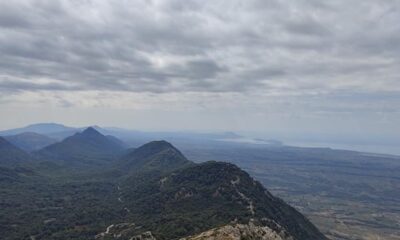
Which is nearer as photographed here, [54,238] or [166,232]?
[166,232]

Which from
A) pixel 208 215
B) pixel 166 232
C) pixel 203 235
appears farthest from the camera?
pixel 208 215

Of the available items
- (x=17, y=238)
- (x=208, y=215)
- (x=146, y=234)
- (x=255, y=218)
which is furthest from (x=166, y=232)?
(x=17, y=238)

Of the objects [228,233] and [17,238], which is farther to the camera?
[17,238]

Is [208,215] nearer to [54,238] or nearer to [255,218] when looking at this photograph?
[255,218]

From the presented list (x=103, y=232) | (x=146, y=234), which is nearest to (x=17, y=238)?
(x=103, y=232)

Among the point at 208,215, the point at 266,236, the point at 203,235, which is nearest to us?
the point at 203,235

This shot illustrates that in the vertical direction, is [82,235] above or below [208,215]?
below

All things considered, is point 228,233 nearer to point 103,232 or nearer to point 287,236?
point 287,236

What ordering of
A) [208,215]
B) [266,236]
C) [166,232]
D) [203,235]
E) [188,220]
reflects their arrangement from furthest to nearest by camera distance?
[208,215] < [188,220] < [166,232] < [266,236] < [203,235]

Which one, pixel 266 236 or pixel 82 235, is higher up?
pixel 266 236
